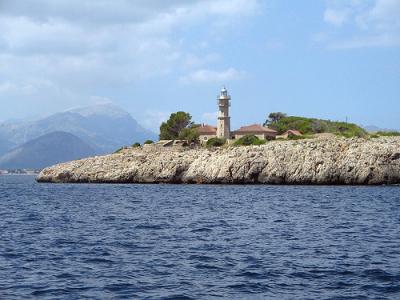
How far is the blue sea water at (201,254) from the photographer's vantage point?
20.5 meters

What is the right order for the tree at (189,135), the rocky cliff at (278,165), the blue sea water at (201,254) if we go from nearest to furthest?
1. the blue sea water at (201,254)
2. the rocky cliff at (278,165)
3. the tree at (189,135)

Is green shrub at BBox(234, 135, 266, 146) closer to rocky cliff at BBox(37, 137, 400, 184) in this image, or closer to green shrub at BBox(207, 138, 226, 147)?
green shrub at BBox(207, 138, 226, 147)

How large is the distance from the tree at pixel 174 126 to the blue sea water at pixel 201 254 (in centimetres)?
9133

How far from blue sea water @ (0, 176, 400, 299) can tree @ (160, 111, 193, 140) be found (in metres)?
91.3

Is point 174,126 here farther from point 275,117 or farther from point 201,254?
point 201,254

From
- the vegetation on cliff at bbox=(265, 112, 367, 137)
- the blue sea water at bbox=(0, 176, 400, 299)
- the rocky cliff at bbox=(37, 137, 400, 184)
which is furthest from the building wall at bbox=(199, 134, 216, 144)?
the blue sea water at bbox=(0, 176, 400, 299)

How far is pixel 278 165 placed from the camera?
314 ft

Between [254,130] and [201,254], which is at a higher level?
[254,130]

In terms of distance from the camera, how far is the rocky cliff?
9219cm

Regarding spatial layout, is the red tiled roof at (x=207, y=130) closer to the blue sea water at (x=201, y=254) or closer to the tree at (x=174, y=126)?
the tree at (x=174, y=126)

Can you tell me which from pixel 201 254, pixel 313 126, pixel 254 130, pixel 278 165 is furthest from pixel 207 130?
pixel 201 254

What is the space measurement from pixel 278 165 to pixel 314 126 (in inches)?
1951

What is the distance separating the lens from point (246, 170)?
97312 mm

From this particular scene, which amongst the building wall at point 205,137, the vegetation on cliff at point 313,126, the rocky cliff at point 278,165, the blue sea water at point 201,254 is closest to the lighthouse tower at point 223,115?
the building wall at point 205,137
